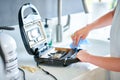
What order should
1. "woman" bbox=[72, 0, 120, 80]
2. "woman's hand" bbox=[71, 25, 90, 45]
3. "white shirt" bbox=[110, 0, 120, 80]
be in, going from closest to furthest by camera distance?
"woman" bbox=[72, 0, 120, 80]
"white shirt" bbox=[110, 0, 120, 80]
"woman's hand" bbox=[71, 25, 90, 45]

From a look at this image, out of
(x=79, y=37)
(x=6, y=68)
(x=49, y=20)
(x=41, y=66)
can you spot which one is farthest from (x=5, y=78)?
(x=49, y=20)

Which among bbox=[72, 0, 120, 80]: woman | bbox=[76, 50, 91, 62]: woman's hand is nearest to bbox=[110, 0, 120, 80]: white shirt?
bbox=[72, 0, 120, 80]: woman

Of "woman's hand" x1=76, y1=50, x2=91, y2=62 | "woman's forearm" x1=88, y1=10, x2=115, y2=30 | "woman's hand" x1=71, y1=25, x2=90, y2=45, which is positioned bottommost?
"woman's hand" x1=76, y1=50, x2=91, y2=62

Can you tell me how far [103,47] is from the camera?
1696mm

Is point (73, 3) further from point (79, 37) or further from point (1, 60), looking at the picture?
point (1, 60)

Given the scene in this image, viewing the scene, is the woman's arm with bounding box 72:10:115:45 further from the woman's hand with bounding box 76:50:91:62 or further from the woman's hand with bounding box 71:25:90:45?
the woman's hand with bounding box 76:50:91:62

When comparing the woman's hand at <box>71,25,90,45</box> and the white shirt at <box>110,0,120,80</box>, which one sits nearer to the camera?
the white shirt at <box>110,0,120,80</box>

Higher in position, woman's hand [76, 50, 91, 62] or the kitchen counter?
woman's hand [76, 50, 91, 62]

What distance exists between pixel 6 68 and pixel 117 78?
0.70m

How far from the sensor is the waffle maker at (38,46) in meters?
1.21

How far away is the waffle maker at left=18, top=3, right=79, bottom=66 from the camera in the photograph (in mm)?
1206

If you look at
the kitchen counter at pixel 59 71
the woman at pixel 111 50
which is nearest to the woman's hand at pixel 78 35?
the woman at pixel 111 50

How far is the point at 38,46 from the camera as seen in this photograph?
4.31 ft

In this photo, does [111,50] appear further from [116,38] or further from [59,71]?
[59,71]
